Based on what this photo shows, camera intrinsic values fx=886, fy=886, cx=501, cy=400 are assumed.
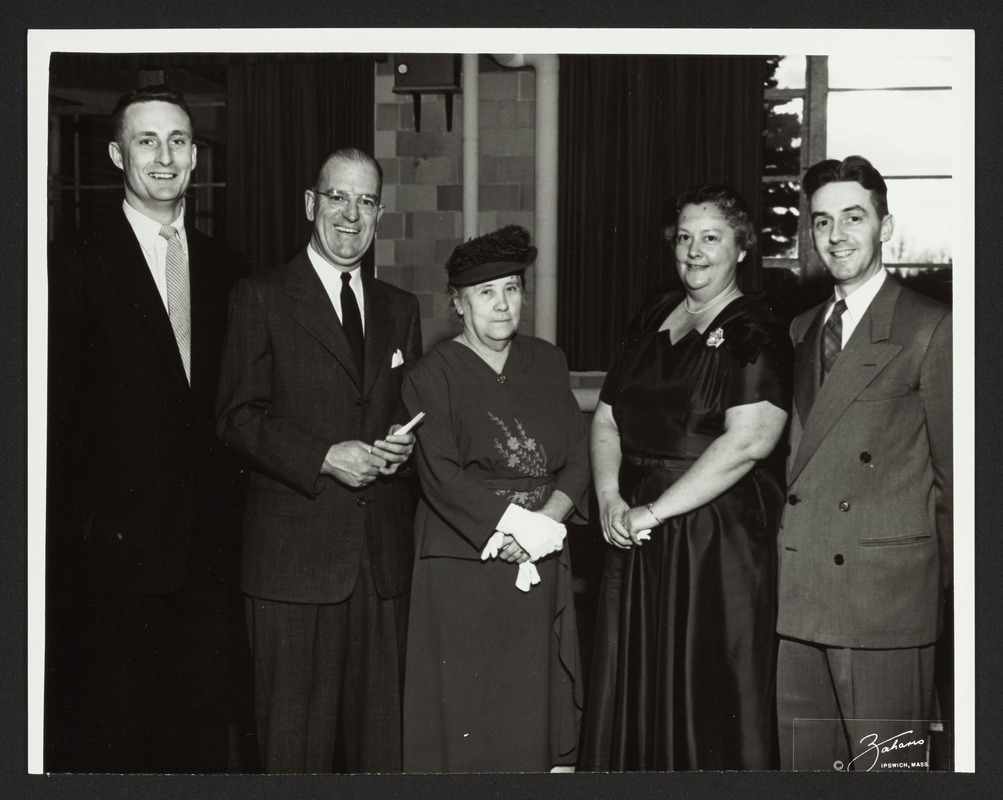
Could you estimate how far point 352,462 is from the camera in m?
1.95

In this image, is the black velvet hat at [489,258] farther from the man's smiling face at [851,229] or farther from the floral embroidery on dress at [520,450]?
the man's smiling face at [851,229]

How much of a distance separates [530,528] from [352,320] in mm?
619

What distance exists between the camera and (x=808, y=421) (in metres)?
2.00

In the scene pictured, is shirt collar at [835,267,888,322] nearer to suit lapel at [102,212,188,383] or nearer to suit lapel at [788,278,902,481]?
suit lapel at [788,278,902,481]

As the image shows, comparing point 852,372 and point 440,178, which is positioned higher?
point 440,178

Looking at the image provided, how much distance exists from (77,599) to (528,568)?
1073 millimetres

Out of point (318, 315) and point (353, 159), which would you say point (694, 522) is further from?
point (353, 159)

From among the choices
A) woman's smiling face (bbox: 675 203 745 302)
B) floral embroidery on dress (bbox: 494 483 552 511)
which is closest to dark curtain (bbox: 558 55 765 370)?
woman's smiling face (bbox: 675 203 745 302)

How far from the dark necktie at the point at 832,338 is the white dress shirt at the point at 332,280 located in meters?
1.05

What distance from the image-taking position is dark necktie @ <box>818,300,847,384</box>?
2020mm

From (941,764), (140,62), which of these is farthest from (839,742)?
(140,62)

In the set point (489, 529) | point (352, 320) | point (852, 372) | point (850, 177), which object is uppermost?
point (850, 177)

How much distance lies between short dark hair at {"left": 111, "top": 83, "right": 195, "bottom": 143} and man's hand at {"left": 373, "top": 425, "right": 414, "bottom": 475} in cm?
86

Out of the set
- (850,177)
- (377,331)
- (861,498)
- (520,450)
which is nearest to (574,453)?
(520,450)
